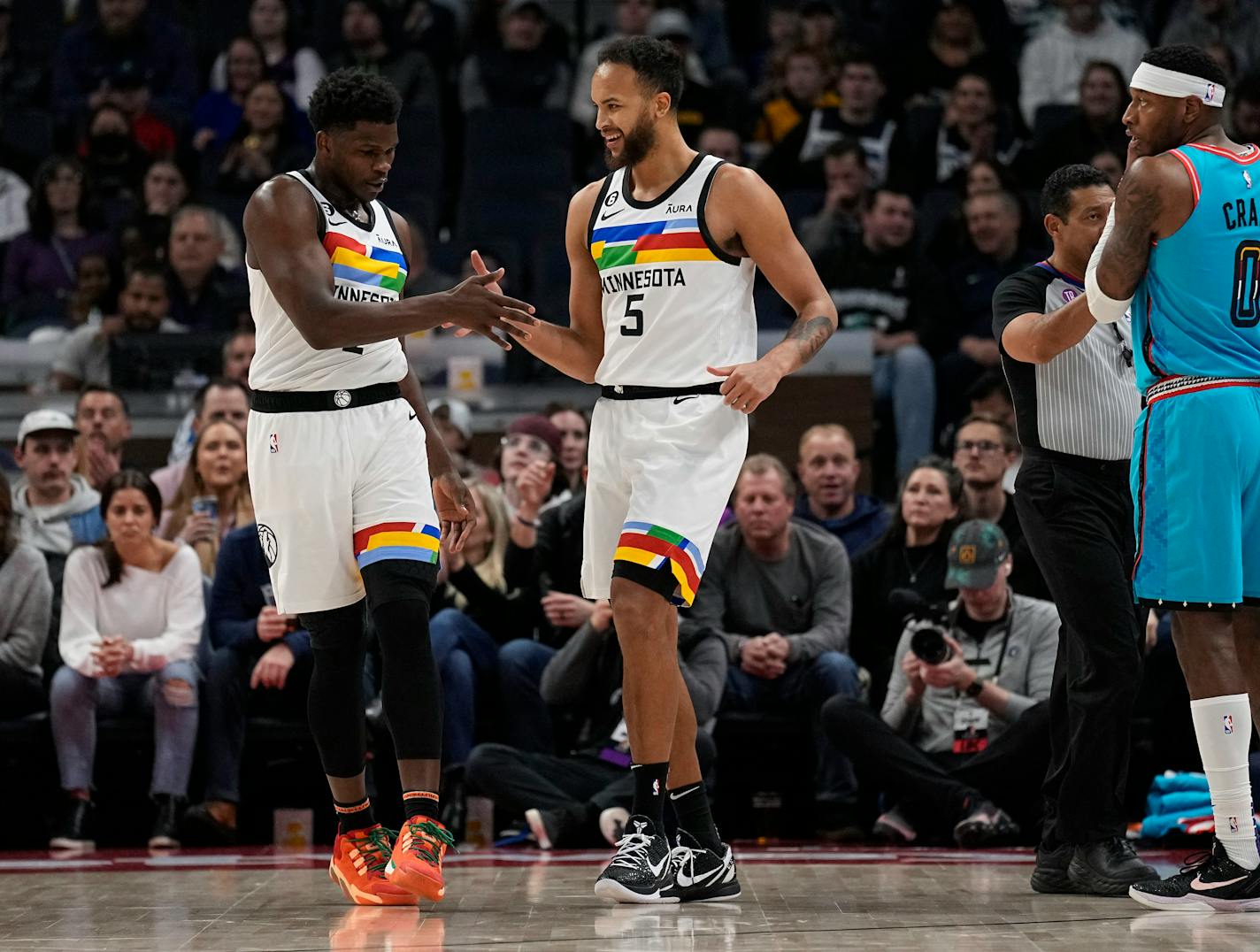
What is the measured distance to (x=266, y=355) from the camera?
15.6 ft

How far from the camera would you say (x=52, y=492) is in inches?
317

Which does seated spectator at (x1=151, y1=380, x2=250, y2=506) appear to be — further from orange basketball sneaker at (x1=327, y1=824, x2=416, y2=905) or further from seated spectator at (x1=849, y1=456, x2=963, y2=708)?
orange basketball sneaker at (x1=327, y1=824, x2=416, y2=905)

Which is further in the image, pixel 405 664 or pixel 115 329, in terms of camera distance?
pixel 115 329

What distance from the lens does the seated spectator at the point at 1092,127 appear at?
11.3m

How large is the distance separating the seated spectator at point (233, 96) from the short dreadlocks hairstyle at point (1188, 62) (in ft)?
29.3

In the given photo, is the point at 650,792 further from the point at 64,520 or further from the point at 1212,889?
the point at 64,520

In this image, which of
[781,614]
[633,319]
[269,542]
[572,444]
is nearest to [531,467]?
[572,444]

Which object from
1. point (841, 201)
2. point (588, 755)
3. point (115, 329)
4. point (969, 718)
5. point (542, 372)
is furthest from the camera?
point (841, 201)

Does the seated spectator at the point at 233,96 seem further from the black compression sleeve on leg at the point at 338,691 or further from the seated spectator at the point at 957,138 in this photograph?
the black compression sleeve on leg at the point at 338,691

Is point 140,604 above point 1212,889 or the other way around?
above

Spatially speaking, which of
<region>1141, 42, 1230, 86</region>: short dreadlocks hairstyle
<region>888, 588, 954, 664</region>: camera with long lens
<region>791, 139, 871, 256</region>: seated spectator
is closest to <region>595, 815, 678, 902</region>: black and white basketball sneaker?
<region>888, 588, 954, 664</region>: camera with long lens

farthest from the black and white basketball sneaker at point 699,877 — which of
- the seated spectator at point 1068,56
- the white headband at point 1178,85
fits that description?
the seated spectator at point 1068,56

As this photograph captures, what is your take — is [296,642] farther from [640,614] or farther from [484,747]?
[640,614]

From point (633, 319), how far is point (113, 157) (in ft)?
25.9
